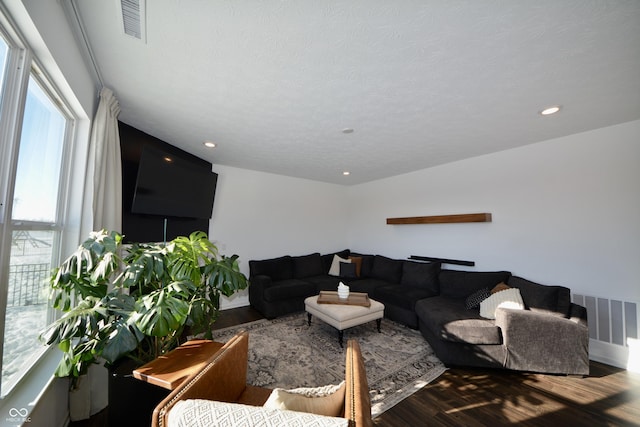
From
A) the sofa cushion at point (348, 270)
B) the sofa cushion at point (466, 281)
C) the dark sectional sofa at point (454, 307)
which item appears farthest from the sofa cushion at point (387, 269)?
the sofa cushion at point (466, 281)

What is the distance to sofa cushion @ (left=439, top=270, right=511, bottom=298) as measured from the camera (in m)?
3.02

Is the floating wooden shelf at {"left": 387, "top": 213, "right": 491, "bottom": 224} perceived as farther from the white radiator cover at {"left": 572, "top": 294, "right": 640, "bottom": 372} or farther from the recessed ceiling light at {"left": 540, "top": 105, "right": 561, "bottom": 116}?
the recessed ceiling light at {"left": 540, "top": 105, "right": 561, "bottom": 116}

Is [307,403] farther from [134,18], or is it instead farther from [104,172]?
[104,172]

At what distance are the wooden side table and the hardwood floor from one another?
3.06ft

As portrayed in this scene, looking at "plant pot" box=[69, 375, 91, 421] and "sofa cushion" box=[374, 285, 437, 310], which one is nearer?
"plant pot" box=[69, 375, 91, 421]

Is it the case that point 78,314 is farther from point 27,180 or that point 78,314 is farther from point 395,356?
point 395,356

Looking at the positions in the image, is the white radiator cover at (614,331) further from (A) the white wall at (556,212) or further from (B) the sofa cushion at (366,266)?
(B) the sofa cushion at (366,266)

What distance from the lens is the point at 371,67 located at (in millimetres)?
1575

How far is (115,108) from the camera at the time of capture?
2.02 m

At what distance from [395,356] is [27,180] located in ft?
11.0

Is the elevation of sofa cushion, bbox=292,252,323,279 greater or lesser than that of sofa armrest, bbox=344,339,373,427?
lesser

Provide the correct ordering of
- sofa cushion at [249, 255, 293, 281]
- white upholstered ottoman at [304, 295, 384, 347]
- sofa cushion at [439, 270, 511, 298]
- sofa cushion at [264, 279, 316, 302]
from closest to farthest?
white upholstered ottoman at [304, 295, 384, 347] → sofa cushion at [439, 270, 511, 298] → sofa cushion at [264, 279, 316, 302] → sofa cushion at [249, 255, 293, 281]

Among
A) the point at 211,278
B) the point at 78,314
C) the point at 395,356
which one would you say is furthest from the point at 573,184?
the point at 78,314

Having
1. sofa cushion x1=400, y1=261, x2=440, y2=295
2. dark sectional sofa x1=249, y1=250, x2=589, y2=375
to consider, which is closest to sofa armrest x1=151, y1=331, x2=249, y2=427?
dark sectional sofa x1=249, y1=250, x2=589, y2=375
